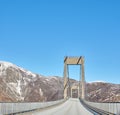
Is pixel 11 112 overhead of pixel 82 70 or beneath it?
beneath

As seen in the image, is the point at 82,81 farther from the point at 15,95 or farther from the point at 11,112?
the point at 11,112

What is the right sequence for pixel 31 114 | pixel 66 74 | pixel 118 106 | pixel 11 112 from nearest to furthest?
pixel 118 106, pixel 11 112, pixel 31 114, pixel 66 74

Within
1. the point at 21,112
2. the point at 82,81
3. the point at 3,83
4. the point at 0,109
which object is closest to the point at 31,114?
the point at 21,112

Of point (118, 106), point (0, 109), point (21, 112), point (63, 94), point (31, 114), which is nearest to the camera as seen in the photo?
point (0, 109)

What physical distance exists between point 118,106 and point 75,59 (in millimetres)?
156321

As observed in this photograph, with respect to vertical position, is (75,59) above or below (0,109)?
above

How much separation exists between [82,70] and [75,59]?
843 centimetres

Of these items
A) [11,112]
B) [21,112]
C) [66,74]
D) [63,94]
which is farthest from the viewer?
[66,74]

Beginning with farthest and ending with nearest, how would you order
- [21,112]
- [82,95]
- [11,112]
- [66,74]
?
[66,74] < [82,95] < [21,112] < [11,112]

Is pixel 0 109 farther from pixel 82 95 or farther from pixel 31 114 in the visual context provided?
pixel 82 95

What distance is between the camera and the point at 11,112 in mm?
31688

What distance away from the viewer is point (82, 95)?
16050 cm

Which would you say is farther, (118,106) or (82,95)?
(82,95)

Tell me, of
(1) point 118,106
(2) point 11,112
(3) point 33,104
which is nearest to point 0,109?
(2) point 11,112
